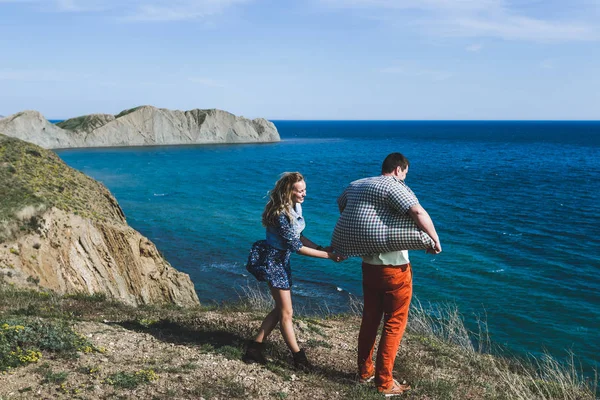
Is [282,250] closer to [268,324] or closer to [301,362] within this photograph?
[268,324]

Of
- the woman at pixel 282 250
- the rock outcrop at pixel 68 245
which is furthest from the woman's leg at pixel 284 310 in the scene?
the rock outcrop at pixel 68 245

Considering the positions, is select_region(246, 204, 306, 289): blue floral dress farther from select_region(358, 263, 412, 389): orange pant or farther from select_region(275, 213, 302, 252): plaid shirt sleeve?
select_region(358, 263, 412, 389): orange pant

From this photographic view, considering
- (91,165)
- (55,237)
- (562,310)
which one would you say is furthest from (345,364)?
(91,165)

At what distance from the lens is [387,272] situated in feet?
Result: 18.1

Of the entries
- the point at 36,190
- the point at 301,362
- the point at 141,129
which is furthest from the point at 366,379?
the point at 141,129

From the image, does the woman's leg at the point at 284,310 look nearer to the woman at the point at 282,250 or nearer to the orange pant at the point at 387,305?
the woman at the point at 282,250

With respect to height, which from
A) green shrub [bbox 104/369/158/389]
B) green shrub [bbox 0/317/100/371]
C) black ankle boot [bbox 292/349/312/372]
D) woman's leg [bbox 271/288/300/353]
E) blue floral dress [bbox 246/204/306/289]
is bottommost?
black ankle boot [bbox 292/349/312/372]

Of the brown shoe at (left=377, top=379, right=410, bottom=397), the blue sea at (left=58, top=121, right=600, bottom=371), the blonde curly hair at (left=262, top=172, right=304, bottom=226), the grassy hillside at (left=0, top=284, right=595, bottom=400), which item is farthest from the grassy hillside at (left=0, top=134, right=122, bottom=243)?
the brown shoe at (left=377, top=379, right=410, bottom=397)

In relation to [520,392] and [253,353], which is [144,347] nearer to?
[253,353]

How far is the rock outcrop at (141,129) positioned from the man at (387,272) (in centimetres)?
9211

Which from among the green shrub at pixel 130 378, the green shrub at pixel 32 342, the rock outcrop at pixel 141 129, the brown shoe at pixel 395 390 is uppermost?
the rock outcrop at pixel 141 129

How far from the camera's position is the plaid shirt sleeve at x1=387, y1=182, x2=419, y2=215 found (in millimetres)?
5203

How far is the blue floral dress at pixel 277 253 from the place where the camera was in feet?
18.5

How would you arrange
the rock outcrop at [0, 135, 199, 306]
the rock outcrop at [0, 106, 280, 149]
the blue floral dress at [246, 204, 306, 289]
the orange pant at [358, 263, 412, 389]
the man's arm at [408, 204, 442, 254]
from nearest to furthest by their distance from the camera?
the man's arm at [408, 204, 442, 254], the orange pant at [358, 263, 412, 389], the blue floral dress at [246, 204, 306, 289], the rock outcrop at [0, 135, 199, 306], the rock outcrop at [0, 106, 280, 149]
